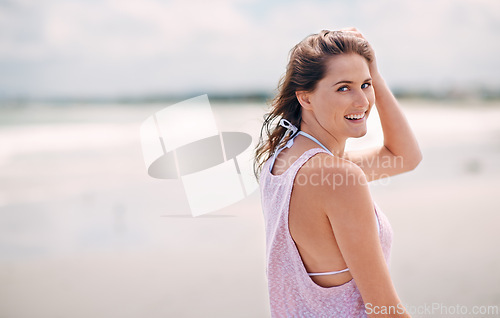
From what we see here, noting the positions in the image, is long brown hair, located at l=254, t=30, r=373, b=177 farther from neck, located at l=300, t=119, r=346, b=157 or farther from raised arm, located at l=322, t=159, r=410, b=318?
raised arm, located at l=322, t=159, r=410, b=318

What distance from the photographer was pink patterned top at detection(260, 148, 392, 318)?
1471mm

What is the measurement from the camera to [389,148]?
81.2 inches

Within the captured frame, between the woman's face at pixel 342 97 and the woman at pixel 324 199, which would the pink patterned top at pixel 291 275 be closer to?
the woman at pixel 324 199

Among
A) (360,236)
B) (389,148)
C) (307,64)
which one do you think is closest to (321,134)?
(307,64)

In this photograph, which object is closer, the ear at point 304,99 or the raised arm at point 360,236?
the raised arm at point 360,236

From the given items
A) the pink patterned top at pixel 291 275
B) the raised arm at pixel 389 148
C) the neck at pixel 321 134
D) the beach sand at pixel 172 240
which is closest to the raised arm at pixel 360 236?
the pink patterned top at pixel 291 275

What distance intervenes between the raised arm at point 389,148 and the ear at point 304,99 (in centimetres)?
46

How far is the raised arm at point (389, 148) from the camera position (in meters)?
1.99

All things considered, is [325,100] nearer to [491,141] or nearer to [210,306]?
[210,306]

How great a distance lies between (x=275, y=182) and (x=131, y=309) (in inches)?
85.7

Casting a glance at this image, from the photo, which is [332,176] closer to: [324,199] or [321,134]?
[324,199]

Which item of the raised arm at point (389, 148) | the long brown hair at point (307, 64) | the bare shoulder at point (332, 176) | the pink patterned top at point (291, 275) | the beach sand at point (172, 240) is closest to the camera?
the bare shoulder at point (332, 176)

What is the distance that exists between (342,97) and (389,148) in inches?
23.6

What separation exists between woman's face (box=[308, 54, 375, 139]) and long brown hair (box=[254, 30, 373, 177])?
24mm
